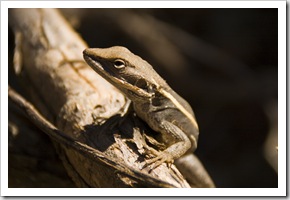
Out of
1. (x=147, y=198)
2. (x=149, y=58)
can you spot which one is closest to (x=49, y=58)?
(x=147, y=198)

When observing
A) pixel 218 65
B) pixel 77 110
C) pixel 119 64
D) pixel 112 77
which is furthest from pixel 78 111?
pixel 218 65

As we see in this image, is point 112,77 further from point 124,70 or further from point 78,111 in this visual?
point 78,111

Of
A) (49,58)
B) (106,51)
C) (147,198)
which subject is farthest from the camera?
(49,58)

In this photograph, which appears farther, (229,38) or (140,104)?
(229,38)

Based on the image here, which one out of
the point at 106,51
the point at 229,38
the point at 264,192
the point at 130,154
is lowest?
the point at 264,192

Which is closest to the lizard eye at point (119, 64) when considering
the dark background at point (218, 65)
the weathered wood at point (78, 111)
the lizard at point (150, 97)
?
the lizard at point (150, 97)

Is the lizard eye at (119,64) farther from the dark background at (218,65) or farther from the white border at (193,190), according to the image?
the dark background at (218,65)

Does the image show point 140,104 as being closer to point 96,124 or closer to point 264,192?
point 96,124
